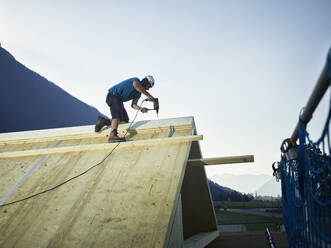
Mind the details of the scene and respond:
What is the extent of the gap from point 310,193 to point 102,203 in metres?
2.02

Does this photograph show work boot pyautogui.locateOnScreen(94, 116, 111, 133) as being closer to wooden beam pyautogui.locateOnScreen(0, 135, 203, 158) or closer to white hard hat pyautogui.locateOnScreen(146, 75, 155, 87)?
wooden beam pyautogui.locateOnScreen(0, 135, 203, 158)

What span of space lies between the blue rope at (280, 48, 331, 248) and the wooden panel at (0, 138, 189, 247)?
1103mm

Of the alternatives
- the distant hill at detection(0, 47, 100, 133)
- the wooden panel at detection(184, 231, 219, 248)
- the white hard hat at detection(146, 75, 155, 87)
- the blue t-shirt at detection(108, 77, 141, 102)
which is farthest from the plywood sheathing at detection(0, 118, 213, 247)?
the distant hill at detection(0, 47, 100, 133)

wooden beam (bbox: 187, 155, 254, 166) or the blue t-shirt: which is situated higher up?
the blue t-shirt

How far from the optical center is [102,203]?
2428 mm

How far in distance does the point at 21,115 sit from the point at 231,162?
186 ft

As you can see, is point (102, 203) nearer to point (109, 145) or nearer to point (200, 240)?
point (109, 145)

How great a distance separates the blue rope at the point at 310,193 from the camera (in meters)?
1.26

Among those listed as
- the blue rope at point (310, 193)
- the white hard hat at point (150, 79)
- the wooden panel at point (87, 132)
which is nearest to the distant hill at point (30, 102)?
the wooden panel at point (87, 132)

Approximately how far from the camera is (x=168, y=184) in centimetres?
247

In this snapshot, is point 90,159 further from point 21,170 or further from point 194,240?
point 194,240

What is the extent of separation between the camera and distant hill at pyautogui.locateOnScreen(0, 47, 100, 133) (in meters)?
46.1

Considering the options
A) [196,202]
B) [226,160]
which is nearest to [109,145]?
[226,160]

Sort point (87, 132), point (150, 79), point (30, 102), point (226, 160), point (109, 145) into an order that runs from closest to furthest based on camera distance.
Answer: point (226, 160), point (109, 145), point (150, 79), point (87, 132), point (30, 102)
